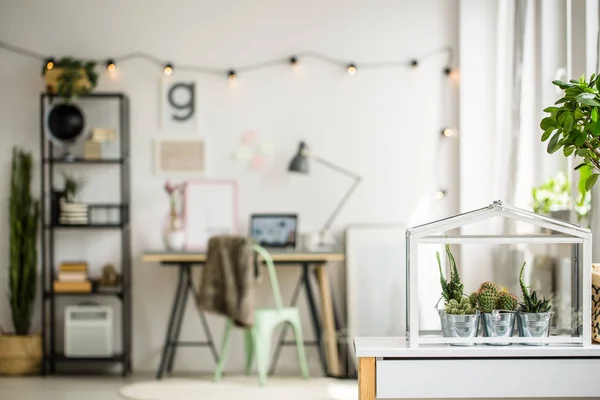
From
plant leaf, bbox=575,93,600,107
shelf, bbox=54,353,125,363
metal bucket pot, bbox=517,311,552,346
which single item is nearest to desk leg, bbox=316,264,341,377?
shelf, bbox=54,353,125,363

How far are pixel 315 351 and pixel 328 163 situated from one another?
1.25 m

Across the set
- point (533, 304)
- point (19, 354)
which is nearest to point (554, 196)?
point (533, 304)

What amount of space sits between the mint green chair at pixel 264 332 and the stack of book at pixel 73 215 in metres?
1.15

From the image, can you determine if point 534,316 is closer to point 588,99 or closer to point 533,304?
point 533,304

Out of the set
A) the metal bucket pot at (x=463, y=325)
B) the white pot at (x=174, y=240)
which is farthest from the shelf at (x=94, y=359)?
the metal bucket pot at (x=463, y=325)

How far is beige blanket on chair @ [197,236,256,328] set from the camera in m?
5.31

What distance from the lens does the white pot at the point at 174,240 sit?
5.85m

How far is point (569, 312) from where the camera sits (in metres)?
2.95

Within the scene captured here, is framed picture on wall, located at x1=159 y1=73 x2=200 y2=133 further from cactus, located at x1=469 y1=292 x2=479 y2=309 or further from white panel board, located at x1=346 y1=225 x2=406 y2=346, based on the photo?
cactus, located at x1=469 y1=292 x2=479 y2=309

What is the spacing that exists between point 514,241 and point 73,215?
12.0 feet

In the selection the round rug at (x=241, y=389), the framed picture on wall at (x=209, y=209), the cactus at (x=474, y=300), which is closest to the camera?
the cactus at (x=474, y=300)

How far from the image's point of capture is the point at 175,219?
19.5 feet

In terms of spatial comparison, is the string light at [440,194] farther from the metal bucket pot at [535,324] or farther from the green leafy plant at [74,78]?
the metal bucket pot at [535,324]

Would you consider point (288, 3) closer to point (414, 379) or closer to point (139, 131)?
point (139, 131)
